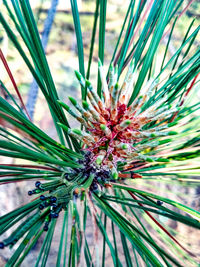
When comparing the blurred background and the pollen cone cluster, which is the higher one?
the blurred background

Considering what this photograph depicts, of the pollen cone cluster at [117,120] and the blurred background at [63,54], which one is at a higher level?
the blurred background at [63,54]

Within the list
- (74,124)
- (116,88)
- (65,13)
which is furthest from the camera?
(65,13)

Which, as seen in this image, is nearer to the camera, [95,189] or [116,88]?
[116,88]

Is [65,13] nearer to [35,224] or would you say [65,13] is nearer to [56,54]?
[56,54]

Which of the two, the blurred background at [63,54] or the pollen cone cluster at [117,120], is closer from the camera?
the pollen cone cluster at [117,120]

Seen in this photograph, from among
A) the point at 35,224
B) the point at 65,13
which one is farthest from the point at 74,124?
the point at 35,224

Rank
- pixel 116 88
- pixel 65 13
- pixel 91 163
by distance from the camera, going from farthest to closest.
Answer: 1. pixel 65 13
2. pixel 91 163
3. pixel 116 88

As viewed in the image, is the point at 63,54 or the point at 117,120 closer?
the point at 117,120

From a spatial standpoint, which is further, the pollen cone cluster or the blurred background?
the blurred background

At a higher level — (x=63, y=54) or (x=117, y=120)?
(x=63, y=54)

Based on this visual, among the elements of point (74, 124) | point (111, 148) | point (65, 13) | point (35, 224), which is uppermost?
point (65, 13)

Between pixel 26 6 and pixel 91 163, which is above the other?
pixel 26 6
